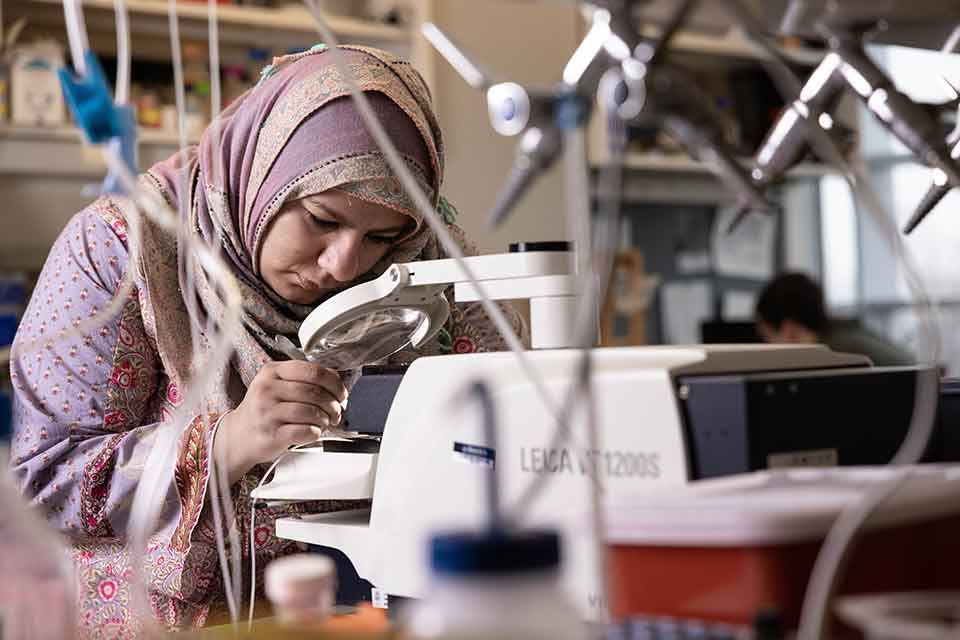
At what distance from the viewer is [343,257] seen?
143cm

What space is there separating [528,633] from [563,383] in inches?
17.2

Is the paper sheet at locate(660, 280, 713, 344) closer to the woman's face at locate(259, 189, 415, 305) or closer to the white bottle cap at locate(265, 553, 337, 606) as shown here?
the woman's face at locate(259, 189, 415, 305)

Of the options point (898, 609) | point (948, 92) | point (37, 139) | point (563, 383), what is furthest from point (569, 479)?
point (37, 139)

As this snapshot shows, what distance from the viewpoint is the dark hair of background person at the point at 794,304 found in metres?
3.33

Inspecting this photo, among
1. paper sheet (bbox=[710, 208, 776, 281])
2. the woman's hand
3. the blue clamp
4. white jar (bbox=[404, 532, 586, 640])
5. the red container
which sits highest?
paper sheet (bbox=[710, 208, 776, 281])

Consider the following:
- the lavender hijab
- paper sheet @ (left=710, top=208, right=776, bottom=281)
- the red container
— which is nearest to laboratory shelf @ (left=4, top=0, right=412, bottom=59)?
the lavender hijab

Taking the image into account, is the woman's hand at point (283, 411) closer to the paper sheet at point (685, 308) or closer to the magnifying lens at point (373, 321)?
the magnifying lens at point (373, 321)

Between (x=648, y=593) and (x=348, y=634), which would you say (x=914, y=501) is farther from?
(x=348, y=634)

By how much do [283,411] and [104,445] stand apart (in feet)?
0.99

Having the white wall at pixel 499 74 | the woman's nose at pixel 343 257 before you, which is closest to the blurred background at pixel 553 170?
the white wall at pixel 499 74

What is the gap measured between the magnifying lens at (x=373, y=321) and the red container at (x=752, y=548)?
20.5 inches

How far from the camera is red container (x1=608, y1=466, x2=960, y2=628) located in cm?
64

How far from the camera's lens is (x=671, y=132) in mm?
705

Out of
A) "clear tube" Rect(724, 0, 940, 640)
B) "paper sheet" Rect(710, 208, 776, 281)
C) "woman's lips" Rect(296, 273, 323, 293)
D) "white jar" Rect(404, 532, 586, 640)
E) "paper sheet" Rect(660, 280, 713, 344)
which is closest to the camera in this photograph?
"white jar" Rect(404, 532, 586, 640)
